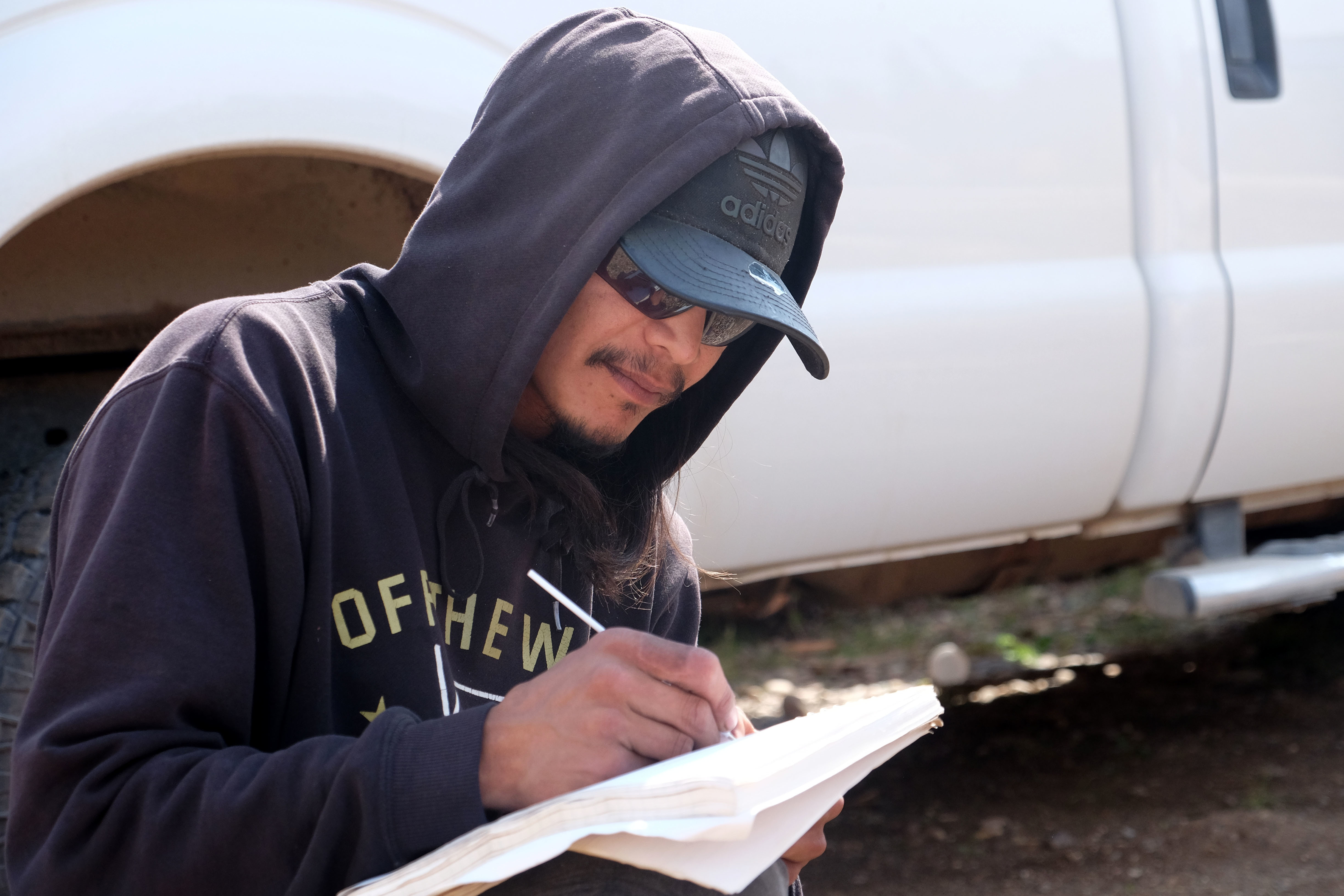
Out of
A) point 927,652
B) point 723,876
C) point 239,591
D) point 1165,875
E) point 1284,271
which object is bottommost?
point 927,652

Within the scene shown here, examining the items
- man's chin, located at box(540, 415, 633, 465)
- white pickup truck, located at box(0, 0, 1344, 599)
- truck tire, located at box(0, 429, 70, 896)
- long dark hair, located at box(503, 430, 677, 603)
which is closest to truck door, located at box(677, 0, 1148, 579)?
white pickup truck, located at box(0, 0, 1344, 599)

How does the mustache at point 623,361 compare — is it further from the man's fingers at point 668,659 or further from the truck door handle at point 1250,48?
the truck door handle at point 1250,48

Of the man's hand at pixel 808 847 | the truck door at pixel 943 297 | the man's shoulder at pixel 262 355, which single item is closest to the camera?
the man's shoulder at pixel 262 355

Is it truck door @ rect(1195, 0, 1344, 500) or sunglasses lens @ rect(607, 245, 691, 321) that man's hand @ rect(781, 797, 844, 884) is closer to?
sunglasses lens @ rect(607, 245, 691, 321)

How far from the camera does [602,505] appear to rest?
56.1 inches

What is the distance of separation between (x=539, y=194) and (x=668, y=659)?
57 cm

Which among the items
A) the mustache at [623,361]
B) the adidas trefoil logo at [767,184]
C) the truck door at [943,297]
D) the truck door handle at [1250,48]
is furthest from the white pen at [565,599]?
the truck door handle at [1250,48]

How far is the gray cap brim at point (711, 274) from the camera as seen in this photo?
125 centimetres

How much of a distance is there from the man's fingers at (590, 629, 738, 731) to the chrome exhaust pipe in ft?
5.46

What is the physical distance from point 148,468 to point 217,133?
0.74m

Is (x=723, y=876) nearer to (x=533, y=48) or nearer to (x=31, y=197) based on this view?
(x=533, y=48)

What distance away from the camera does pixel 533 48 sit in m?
1.41

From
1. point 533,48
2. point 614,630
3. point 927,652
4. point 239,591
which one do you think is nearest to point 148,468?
point 239,591

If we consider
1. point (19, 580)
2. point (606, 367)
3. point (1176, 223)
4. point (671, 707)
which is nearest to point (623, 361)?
point (606, 367)
